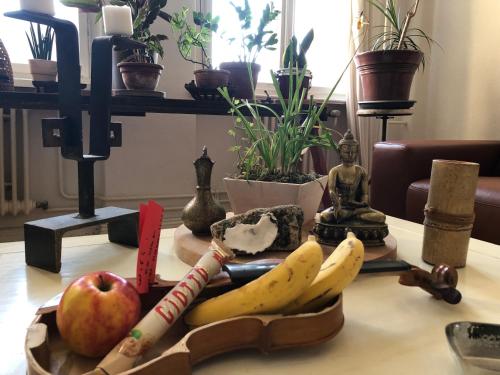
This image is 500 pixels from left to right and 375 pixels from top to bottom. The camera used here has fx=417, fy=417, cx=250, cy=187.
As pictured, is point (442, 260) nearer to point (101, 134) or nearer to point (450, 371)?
point (450, 371)

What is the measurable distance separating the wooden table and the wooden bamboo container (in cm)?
4

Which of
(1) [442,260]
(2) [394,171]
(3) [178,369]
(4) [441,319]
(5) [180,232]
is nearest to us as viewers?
(3) [178,369]

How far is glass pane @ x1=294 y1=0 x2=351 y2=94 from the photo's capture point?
8.75ft

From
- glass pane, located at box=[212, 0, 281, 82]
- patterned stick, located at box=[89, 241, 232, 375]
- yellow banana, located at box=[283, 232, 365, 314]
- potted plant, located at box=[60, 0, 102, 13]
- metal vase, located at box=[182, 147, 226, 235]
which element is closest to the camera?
patterned stick, located at box=[89, 241, 232, 375]

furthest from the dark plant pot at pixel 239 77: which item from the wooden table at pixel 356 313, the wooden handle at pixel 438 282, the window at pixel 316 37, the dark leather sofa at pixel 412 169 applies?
the wooden handle at pixel 438 282

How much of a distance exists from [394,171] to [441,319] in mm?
1342

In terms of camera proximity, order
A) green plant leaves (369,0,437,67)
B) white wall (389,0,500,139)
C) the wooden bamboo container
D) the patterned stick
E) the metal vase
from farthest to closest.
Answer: white wall (389,0,500,139), green plant leaves (369,0,437,67), the metal vase, the wooden bamboo container, the patterned stick

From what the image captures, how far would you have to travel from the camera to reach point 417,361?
1.53 feet

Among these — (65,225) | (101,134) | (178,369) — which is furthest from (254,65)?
(178,369)

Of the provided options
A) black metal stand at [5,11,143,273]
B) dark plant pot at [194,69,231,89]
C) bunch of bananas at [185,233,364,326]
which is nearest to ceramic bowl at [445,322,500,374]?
bunch of bananas at [185,233,364,326]

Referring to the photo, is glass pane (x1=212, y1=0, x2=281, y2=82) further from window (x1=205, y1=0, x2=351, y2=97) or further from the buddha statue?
the buddha statue

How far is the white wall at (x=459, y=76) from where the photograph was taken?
247 cm

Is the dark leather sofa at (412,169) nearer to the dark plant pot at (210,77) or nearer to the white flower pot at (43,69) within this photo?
the dark plant pot at (210,77)

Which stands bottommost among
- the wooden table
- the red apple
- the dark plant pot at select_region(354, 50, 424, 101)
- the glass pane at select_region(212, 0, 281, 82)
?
the wooden table
